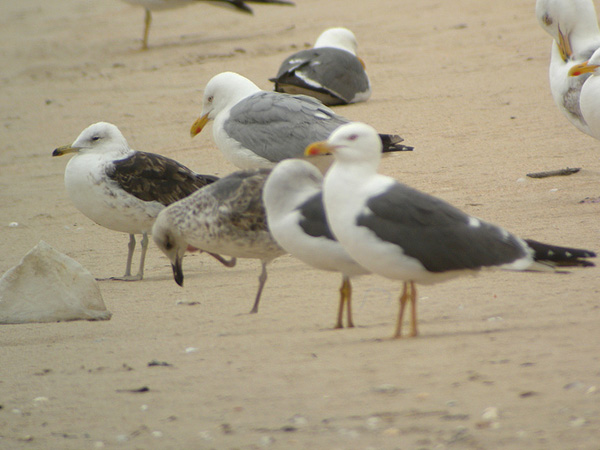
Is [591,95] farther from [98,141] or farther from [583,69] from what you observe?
[98,141]

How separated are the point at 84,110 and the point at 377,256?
31.2 feet

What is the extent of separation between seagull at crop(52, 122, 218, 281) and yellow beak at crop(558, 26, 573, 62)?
11.8ft

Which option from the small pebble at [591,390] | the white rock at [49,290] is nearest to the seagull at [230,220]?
the white rock at [49,290]

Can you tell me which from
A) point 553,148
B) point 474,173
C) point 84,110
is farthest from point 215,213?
point 84,110

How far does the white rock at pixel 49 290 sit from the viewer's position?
18.3 ft

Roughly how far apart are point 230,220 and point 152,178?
1.65 metres

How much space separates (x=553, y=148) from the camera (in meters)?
8.91

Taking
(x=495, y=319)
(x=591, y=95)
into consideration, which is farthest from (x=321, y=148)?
(x=591, y=95)

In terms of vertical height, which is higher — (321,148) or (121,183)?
(321,148)

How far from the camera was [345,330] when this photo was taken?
4.67 meters

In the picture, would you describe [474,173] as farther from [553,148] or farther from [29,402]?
[29,402]

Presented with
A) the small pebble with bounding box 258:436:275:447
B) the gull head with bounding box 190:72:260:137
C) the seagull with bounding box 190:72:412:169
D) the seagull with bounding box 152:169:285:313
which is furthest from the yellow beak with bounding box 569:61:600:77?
the small pebble with bounding box 258:436:275:447

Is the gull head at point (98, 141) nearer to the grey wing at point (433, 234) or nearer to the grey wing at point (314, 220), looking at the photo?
the grey wing at point (314, 220)

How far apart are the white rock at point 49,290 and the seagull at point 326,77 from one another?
242 inches
